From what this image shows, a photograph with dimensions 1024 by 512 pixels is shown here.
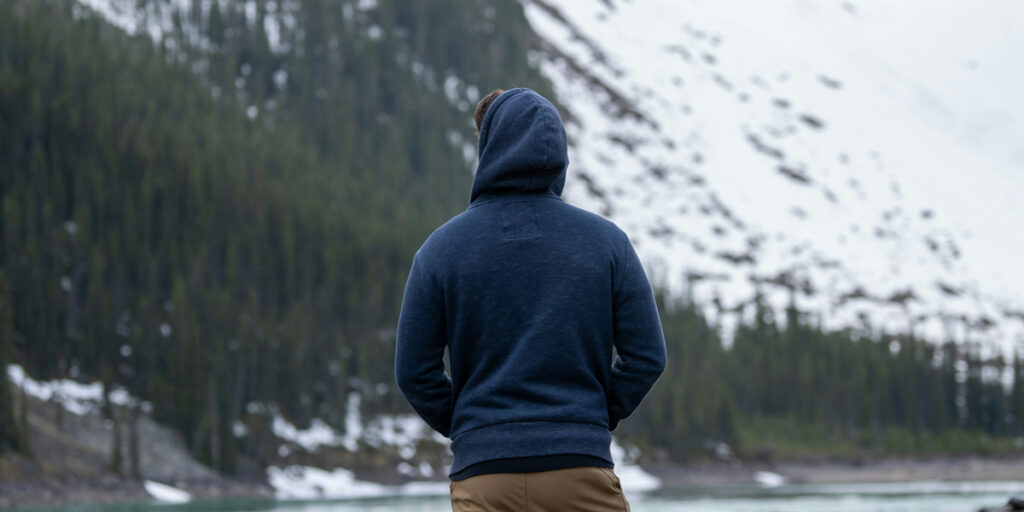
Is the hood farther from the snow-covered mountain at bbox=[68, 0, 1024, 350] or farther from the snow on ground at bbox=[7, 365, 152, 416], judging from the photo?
the snow-covered mountain at bbox=[68, 0, 1024, 350]

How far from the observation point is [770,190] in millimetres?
157625

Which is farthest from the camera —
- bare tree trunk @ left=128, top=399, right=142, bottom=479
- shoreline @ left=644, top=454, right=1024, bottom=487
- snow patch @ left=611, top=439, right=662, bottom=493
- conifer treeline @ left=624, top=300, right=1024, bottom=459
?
conifer treeline @ left=624, top=300, right=1024, bottom=459

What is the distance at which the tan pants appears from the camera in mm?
3342

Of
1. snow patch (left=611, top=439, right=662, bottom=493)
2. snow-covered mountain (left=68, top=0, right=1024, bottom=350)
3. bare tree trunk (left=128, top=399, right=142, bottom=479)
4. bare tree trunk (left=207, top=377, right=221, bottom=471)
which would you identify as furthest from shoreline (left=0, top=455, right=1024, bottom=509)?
snow-covered mountain (left=68, top=0, right=1024, bottom=350)

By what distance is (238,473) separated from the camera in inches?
2351

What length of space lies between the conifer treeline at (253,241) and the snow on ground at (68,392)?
38.1 inches

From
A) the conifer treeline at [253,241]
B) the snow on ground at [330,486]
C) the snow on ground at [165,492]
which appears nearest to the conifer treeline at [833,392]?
the conifer treeline at [253,241]

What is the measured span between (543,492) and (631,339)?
58 centimetres

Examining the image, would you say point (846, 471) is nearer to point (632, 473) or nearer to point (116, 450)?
point (632, 473)

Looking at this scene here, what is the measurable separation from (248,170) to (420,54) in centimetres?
6055

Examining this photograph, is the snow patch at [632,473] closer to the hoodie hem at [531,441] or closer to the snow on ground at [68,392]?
the snow on ground at [68,392]

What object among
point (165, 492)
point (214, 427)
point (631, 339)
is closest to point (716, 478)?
point (214, 427)

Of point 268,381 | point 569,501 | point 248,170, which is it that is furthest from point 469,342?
point 248,170

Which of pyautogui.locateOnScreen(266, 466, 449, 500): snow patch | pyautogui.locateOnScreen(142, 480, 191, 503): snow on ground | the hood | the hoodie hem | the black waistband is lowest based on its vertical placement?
pyautogui.locateOnScreen(266, 466, 449, 500): snow patch
